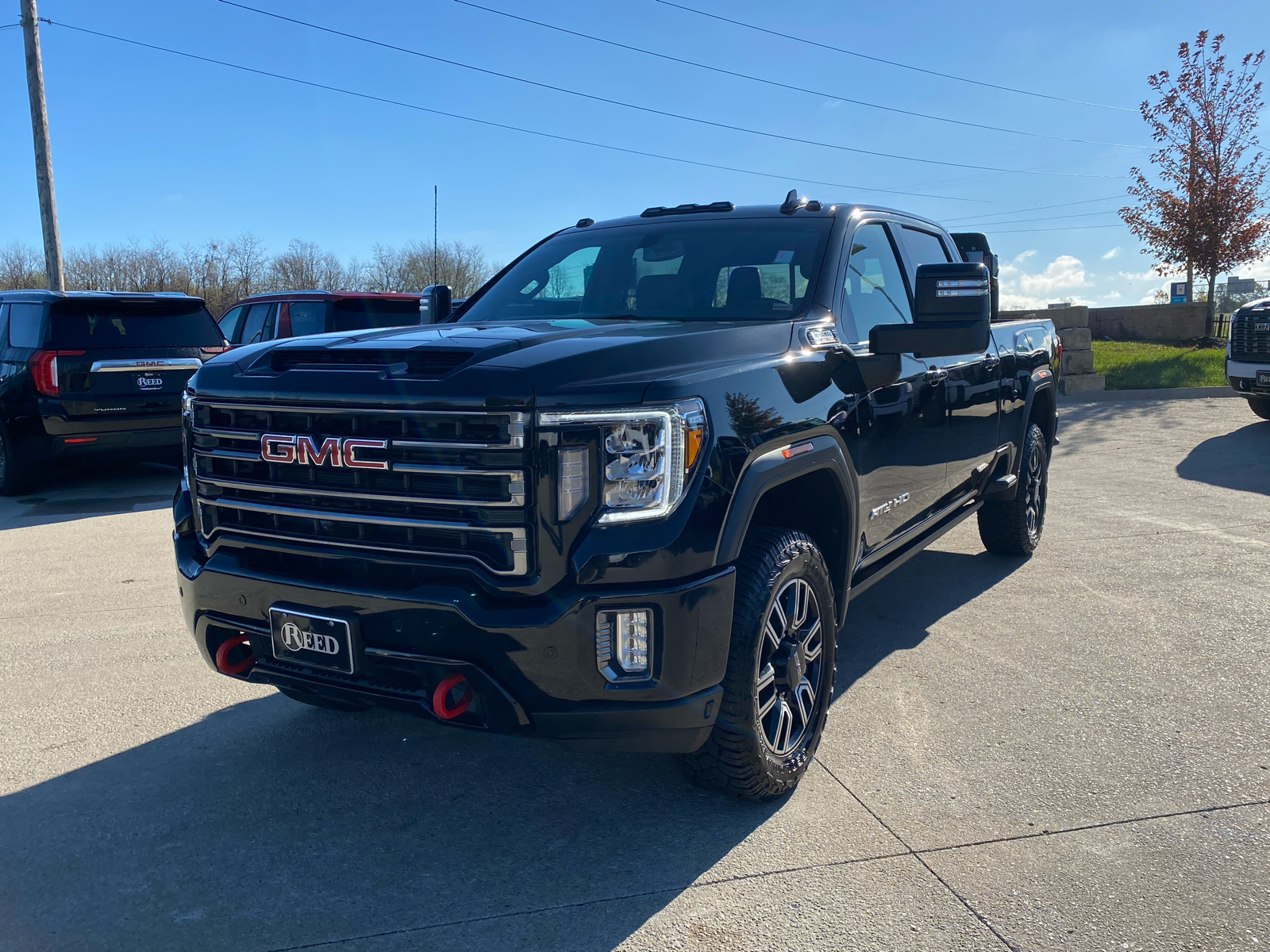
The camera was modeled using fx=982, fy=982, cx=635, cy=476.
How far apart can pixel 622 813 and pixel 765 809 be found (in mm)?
456

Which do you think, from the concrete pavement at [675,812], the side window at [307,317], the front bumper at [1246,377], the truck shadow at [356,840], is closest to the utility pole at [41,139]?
the side window at [307,317]

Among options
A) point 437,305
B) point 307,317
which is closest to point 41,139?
point 307,317

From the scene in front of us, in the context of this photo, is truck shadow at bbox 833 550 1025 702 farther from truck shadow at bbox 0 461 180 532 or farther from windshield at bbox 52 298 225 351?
windshield at bbox 52 298 225 351

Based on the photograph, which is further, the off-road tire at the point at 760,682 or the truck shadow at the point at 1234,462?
the truck shadow at the point at 1234,462

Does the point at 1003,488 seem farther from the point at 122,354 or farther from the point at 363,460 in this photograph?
the point at 122,354

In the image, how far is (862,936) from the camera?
248 cm

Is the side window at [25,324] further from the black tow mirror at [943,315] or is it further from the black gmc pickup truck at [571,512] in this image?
the black tow mirror at [943,315]

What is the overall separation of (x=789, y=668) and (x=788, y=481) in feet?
1.96

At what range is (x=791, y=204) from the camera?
421cm

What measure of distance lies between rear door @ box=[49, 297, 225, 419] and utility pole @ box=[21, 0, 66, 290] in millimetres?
8831

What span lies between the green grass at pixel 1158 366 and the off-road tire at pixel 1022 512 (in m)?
11.3

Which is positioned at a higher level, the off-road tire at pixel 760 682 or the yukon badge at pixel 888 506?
the yukon badge at pixel 888 506

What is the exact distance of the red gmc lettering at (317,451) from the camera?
276 centimetres

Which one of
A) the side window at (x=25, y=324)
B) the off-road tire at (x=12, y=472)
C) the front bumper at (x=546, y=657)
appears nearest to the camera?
the front bumper at (x=546, y=657)
